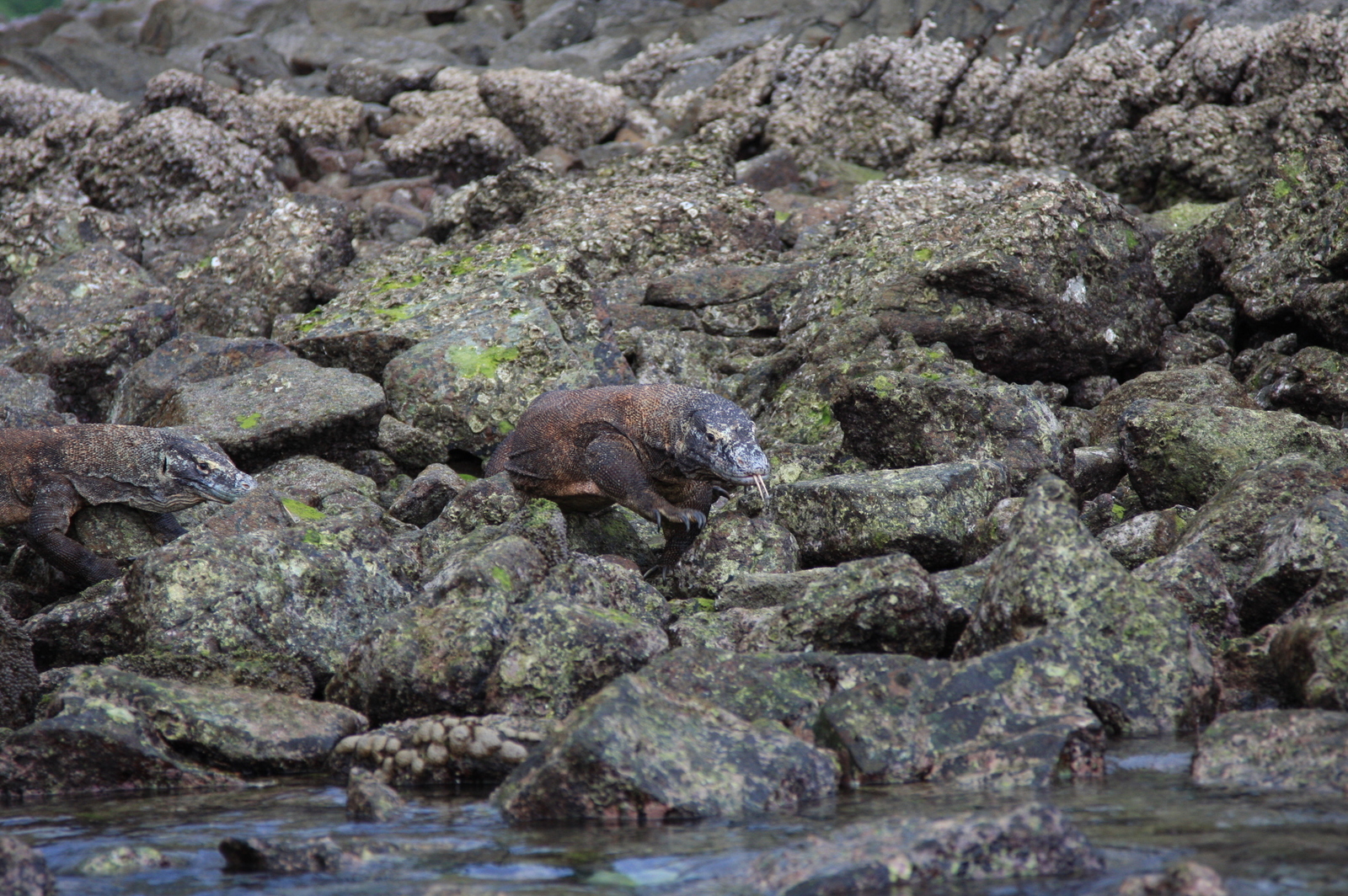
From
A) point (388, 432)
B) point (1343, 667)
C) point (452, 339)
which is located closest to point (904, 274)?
point (452, 339)

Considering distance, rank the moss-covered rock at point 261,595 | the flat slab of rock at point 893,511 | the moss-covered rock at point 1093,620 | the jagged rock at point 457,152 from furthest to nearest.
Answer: the jagged rock at point 457,152 < the flat slab of rock at point 893,511 < the moss-covered rock at point 261,595 < the moss-covered rock at point 1093,620

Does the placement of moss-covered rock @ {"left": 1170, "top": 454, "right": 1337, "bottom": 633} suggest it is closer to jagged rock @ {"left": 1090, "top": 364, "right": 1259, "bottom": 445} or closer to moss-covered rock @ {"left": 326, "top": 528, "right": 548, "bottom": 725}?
jagged rock @ {"left": 1090, "top": 364, "right": 1259, "bottom": 445}

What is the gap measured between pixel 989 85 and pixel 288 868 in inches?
735

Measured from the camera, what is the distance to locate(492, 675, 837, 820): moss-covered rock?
5039 mm

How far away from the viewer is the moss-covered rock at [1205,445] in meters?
8.68

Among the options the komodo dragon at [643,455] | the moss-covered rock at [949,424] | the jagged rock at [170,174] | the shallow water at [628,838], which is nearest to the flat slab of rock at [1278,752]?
the shallow water at [628,838]

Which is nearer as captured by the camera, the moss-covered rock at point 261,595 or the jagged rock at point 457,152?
the moss-covered rock at point 261,595

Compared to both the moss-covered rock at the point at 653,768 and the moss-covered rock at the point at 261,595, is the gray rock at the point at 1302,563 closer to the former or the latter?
the moss-covered rock at the point at 653,768

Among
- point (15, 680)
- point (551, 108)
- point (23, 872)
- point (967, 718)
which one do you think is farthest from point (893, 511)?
point (551, 108)

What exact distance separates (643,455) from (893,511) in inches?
73.1

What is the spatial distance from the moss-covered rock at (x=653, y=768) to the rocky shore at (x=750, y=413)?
2 centimetres

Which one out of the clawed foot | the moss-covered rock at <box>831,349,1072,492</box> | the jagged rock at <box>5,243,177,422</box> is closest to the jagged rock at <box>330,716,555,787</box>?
the clawed foot

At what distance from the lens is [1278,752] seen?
16.8ft

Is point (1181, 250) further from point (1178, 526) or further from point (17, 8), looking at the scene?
point (17, 8)
